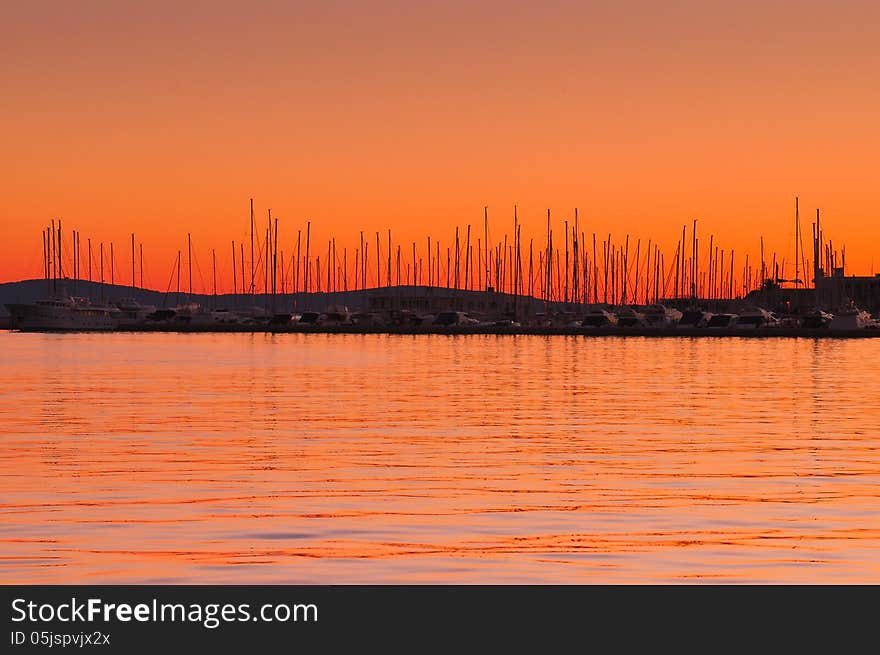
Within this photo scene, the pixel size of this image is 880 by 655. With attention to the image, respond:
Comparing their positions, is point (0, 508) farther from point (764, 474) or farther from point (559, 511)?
point (764, 474)

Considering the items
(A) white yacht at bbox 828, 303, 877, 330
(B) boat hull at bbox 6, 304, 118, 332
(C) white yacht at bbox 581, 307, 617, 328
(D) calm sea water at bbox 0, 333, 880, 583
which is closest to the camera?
(D) calm sea water at bbox 0, 333, 880, 583

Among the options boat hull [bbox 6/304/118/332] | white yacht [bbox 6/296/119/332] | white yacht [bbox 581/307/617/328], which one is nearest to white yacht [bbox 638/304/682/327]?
white yacht [bbox 581/307/617/328]

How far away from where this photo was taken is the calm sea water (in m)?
17.8

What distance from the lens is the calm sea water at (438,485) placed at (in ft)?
58.3

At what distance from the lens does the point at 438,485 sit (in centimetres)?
2541

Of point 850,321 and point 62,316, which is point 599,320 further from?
point 62,316

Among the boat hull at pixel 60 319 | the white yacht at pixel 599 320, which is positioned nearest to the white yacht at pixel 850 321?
the white yacht at pixel 599 320

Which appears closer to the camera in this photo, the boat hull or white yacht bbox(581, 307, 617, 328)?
white yacht bbox(581, 307, 617, 328)

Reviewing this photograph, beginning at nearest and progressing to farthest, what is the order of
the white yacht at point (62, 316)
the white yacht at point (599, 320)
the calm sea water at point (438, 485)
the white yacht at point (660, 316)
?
the calm sea water at point (438, 485), the white yacht at point (660, 316), the white yacht at point (599, 320), the white yacht at point (62, 316)

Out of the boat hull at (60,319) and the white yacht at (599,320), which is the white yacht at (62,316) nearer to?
the boat hull at (60,319)

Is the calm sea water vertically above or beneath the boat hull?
beneath

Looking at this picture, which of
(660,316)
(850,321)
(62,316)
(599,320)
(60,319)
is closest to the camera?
(850,321)

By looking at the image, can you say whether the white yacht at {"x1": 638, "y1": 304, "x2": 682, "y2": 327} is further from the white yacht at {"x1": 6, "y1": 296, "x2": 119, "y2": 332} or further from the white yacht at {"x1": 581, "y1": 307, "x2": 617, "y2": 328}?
the white yacht at {"x1": 6, "y1": 296, "x2": 119, "y2": 332}

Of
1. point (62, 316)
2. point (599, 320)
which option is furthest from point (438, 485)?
point (62, 316)
